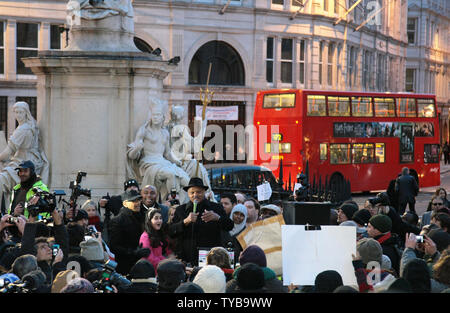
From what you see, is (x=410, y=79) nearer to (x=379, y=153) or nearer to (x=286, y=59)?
(x=286, y=59)

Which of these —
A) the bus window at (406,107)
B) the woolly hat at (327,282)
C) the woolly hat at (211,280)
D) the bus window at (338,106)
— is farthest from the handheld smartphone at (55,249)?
the bus window at (406,107)

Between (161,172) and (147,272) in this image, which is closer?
(147,272)

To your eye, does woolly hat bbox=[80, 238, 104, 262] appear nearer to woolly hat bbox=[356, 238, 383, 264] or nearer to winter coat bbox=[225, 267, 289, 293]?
winter coat bbox=[225, 267, 289, 293]

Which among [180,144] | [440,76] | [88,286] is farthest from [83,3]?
[440,76]

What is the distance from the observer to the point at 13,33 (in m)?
36.5

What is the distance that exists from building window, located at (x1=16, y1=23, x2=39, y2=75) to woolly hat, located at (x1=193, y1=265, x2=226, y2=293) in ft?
103

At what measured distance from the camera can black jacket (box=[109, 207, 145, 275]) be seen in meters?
9.53

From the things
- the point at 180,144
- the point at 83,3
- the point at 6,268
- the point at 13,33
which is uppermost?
the point at 13,33

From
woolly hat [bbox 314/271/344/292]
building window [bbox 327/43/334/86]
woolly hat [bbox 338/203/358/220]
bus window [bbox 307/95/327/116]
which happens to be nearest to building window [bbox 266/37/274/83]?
building window [bbox 327/43/334/86]

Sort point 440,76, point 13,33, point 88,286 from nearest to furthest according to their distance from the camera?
point 88,286, point 13,33, point 440,76

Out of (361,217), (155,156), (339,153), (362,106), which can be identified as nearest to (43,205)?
(361,217)

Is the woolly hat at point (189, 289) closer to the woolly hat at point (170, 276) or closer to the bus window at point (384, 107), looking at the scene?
the woolly hat at point (170, 276)

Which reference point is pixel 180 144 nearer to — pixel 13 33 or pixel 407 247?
pixel 407 247

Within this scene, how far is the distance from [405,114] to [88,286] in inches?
1062
